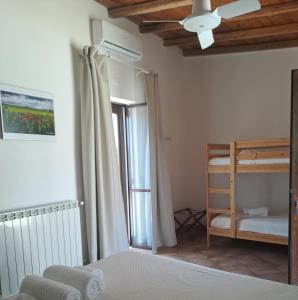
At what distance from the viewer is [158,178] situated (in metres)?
4.10

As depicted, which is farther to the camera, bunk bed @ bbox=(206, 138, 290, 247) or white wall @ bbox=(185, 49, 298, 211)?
white wall @ bbox=(185, 49, 298, 211)

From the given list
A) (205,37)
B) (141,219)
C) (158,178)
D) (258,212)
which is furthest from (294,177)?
(141,219)

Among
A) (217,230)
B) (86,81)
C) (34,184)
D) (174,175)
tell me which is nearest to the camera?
(34,184)

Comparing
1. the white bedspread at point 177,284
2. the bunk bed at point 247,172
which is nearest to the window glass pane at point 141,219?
the bunk bed at point 247,172

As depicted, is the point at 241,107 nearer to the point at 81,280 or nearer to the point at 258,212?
the point at 258,212

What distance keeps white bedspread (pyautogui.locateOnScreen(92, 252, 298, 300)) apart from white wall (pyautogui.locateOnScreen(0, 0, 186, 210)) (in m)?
0.97

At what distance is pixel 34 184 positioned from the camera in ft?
8.53

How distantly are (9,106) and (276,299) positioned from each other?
2.23 metres

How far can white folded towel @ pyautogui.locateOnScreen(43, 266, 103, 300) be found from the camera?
5.10 feet

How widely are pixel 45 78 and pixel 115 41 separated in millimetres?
1005

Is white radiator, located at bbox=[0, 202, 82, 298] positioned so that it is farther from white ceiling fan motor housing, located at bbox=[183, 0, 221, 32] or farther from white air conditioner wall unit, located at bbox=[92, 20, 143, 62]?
white ceiling fan motor housing, located at bbox=[183, 0, 221, 32]

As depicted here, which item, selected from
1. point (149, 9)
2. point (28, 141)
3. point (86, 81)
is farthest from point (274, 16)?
point (28, 141)

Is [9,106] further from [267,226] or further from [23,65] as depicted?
[267,226]

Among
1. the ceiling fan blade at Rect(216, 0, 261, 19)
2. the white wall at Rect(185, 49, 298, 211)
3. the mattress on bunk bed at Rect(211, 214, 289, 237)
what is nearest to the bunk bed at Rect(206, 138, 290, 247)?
the mattress on bunk bed at Rect(211, 214, 289, 237)
